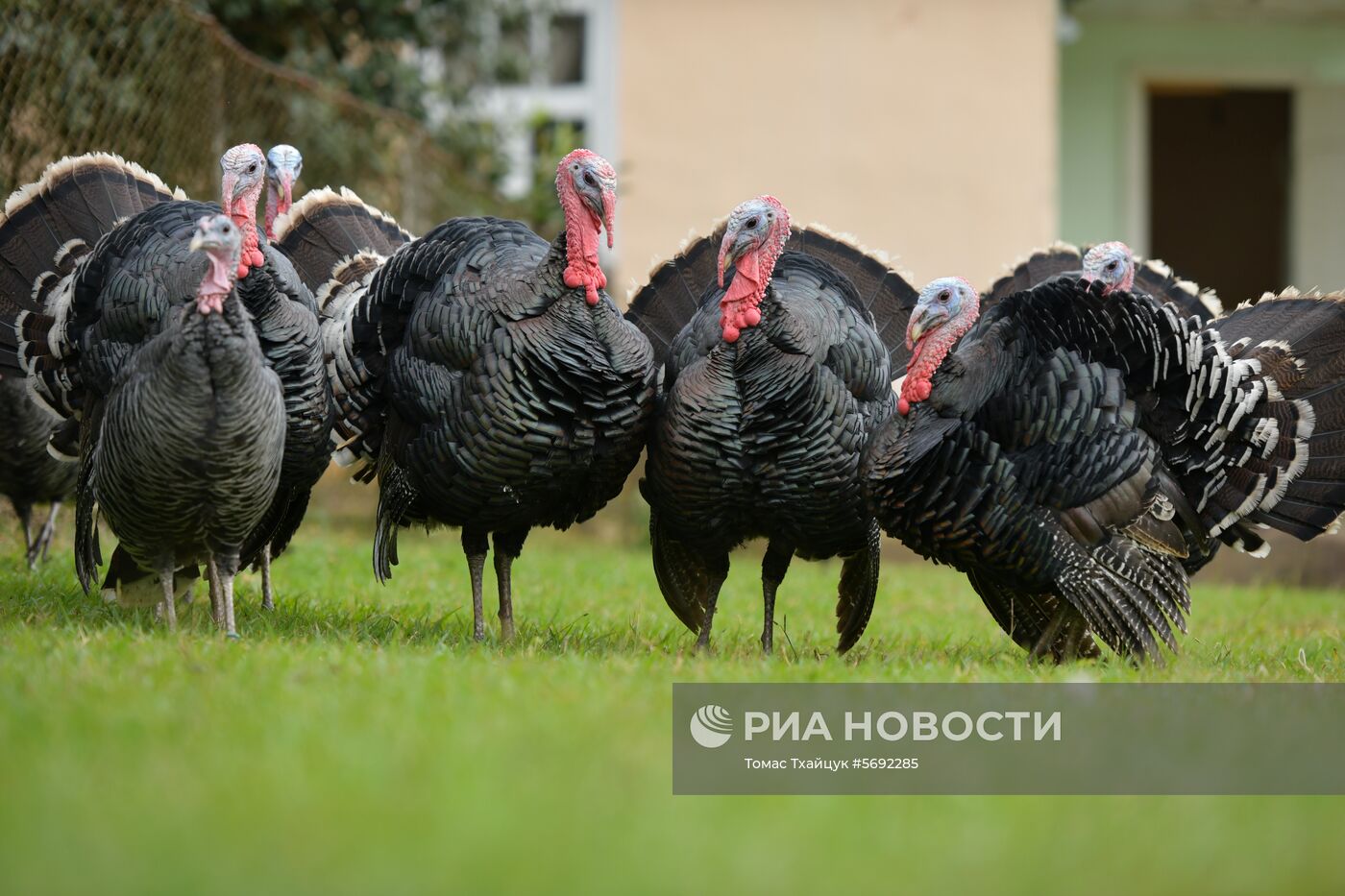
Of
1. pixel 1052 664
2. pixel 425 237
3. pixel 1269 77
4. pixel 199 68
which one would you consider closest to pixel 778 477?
pixel 1052 664

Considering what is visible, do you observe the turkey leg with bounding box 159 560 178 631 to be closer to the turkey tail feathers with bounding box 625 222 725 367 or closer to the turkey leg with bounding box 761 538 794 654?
the turkey tail feathers with bounding box 625 222 725 367

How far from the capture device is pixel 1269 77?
44.2 ft

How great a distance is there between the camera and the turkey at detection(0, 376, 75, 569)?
6.55 meters

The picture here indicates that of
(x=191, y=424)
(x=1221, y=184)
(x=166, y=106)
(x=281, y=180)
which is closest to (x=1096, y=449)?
(x=191, y=424)

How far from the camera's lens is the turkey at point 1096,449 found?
5.13m

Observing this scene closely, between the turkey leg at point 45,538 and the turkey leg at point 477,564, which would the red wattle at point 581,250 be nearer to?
the turkey leg at point 477,564

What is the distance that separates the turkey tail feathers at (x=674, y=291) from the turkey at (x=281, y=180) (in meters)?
1.57

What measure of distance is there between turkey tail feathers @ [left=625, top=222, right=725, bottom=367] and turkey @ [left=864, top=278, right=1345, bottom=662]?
1.06 m

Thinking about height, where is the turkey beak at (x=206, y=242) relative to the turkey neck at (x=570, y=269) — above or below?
above

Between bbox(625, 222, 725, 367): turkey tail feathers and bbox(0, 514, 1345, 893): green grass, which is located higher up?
bbox(625, 222, 725, 367): turkey tail feathers

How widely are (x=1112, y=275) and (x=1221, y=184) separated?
44.9ft

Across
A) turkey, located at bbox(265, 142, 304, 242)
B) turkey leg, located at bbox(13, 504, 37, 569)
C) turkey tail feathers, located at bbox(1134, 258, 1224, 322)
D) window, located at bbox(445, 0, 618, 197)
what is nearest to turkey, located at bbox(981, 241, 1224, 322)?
turkey tail feathers, located at bbox(1134, 258, 1224, 322)

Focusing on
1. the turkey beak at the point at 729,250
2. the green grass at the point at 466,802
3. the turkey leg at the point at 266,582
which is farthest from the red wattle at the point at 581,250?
the turkey leg at the point at 266,582

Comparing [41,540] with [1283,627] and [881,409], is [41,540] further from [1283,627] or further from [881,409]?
[1283,627]
